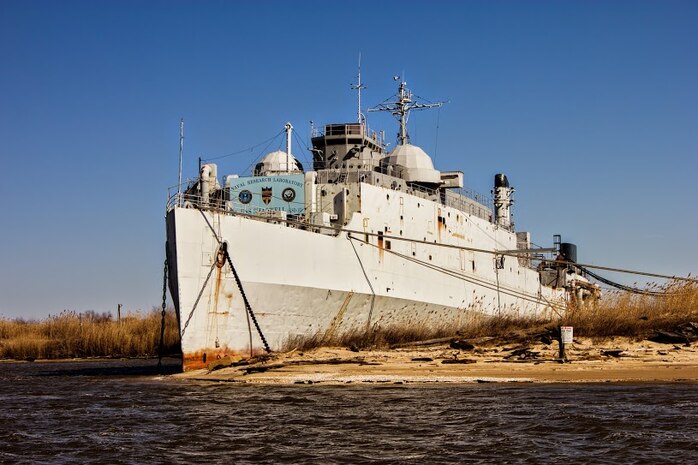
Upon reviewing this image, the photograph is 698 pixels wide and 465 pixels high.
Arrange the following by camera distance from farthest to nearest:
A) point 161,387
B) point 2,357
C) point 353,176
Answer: point 2,357, point 353,176, point 161,387

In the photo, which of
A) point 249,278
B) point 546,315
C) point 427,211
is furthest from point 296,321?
point 546,315

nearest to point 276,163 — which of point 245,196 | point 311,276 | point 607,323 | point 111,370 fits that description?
point 245,196

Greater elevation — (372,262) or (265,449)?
(372,262)

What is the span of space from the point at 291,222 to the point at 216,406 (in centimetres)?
877

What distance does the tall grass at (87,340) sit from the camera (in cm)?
3825

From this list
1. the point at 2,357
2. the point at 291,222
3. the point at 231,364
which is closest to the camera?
the point at 231,364

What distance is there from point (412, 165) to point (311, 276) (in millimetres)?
9193

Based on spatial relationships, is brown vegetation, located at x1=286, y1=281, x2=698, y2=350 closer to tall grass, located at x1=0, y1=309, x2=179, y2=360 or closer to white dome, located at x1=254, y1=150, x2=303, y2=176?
white dome, located at x1=254, y1=150, x2=303, y2=176

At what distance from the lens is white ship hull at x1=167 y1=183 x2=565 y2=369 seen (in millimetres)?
21422

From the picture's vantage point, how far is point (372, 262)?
84.1ft

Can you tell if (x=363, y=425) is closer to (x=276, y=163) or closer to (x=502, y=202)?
(x=276, y=163)

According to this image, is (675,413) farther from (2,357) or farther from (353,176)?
(2,357)

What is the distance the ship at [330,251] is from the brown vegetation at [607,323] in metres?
0.28

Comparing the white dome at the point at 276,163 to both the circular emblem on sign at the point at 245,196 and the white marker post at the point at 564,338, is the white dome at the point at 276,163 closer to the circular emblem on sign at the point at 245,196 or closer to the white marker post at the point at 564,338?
the circular emblem on sign at the point at 245,196
